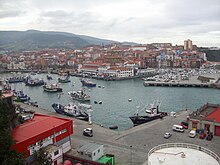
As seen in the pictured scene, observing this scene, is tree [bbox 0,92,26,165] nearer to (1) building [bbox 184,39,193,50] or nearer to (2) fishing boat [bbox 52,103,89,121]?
(2) fishing boat [bbox 52,103,89,121]

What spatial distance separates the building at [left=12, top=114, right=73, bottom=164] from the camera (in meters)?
7.21

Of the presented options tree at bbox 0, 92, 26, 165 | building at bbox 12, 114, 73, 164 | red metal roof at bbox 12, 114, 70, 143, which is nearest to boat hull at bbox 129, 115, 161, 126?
Result: building at bbox 12, 114, 73, 164

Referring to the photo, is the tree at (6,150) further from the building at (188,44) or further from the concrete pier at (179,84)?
the building at (188,44)

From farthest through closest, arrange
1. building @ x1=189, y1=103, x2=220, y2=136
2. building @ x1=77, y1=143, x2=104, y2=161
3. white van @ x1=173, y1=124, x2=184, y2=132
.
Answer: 1. white van @ x1=173, y1=124, x2=184, y2=132
2. building @ x1=189, y1=103, x2=220, y2=136
3. building @ x1=77, y1=143, x2=104, y2=161

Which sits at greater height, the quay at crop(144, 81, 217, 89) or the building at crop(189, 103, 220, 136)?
the building at crop(189, 103, 220, 136)

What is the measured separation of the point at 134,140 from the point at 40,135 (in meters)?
3.63

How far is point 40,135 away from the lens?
25.2 ft

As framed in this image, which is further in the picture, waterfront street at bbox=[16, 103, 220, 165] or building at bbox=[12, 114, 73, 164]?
waterfront street at bbox=[16, 103, 220, 165]

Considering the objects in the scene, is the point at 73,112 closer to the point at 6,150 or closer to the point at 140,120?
the point at 140,120

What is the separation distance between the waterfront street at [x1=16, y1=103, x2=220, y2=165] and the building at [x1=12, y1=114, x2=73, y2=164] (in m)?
0.65

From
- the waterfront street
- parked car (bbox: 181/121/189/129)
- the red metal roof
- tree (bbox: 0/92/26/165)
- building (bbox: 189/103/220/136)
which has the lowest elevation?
the waterfront street

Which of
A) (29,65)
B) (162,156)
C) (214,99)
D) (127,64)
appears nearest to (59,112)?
(162,156)

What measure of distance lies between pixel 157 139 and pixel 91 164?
3326mm

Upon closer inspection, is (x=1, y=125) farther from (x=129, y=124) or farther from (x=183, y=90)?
(x=183, y=90)
